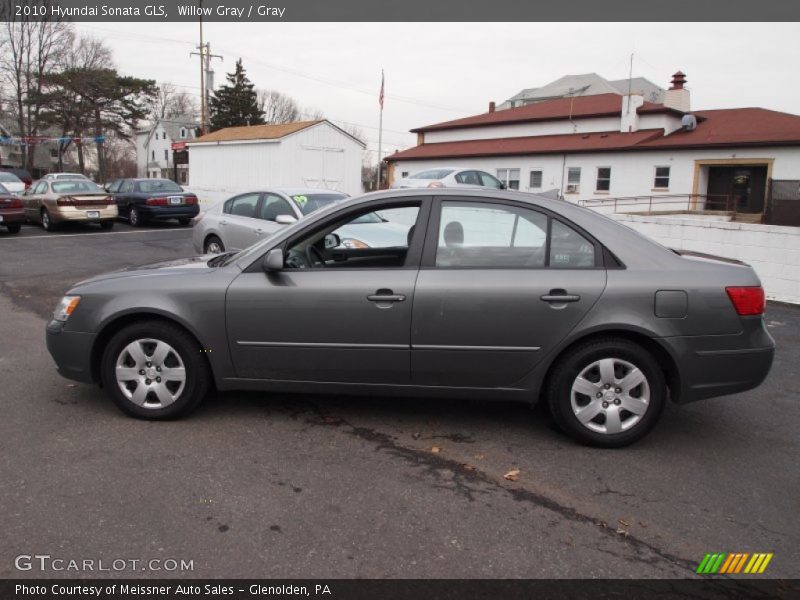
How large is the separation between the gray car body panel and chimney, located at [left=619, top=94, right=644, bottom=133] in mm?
30425

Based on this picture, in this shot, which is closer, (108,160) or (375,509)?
(375,509)

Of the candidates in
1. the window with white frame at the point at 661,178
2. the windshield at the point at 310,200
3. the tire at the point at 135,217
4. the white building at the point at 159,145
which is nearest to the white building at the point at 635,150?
the window with white frame at the point at 661,178

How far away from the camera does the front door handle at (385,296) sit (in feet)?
13.2

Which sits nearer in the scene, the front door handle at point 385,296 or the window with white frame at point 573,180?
the front door handle at point 385,296

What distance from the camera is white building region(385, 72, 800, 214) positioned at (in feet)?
89.3

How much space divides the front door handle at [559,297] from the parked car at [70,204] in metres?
17.5

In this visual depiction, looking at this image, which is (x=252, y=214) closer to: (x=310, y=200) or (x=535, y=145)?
(x=310, y=200)

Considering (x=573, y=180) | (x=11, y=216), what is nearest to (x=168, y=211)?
(x=11, y=216)

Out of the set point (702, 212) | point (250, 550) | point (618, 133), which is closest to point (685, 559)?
point (250, 550)

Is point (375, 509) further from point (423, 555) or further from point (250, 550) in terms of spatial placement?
point (250, 550)

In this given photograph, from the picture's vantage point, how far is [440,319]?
3990 millimetres

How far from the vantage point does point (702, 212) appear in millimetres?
26281

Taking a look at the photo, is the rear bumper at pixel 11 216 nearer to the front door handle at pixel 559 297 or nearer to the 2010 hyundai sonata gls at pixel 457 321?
the 2010 hyundai sonata gls at pixel 457 321
